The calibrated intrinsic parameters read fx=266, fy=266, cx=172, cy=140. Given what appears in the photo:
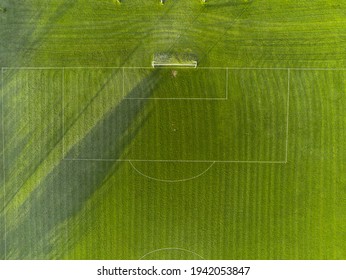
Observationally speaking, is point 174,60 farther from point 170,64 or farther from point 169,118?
point 169,118

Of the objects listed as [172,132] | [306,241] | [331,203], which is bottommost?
[306,241]

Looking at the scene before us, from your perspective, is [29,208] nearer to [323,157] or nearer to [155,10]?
[155,10]

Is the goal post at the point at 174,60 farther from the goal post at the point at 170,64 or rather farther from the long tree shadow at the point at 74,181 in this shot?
the long tree shadow at the point at 74,181

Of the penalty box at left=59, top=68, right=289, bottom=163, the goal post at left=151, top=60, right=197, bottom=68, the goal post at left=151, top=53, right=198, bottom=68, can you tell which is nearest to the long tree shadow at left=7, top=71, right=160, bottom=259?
the penalty box at left=59, top=68, right=289, bottom=163

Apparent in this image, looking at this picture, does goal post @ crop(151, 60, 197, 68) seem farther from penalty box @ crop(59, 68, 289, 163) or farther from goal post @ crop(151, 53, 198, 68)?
penalty box @ crop(59, 68, 289, 163)

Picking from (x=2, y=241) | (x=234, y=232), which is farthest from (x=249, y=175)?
(x=2, y=241)
